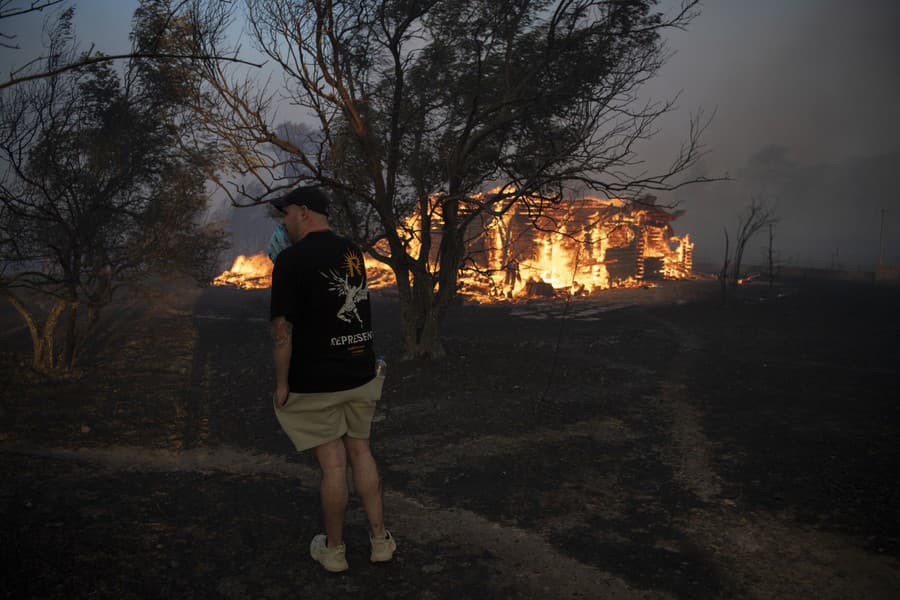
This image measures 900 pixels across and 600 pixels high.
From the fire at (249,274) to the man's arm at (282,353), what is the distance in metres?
30.4

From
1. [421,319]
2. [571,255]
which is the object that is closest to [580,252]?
[571,255]

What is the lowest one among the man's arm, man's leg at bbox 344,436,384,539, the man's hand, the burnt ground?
the burnt ground

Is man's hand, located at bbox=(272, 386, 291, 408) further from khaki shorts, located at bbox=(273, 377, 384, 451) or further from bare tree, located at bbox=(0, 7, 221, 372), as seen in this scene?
bare tree, located at bbox=(0, 7, 221, 372)

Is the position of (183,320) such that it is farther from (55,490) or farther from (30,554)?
(30,554)

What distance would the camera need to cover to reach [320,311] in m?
3.00

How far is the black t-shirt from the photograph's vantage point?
2.95 m

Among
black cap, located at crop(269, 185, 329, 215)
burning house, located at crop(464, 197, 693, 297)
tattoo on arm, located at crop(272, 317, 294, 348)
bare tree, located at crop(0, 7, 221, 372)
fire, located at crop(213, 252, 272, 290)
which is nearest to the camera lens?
tattoo on arm, located at crop(272, 317, 294, 348)

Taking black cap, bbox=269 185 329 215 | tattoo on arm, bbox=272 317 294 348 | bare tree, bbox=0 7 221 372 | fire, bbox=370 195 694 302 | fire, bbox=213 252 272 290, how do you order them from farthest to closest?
fire, bbox=213 252 272 290 → fire, bbox=370 195 694 302 → bare tree, bbox=0 7 221 372 → black cap, bbox=269 185 329 215 → tattoo on arm, bbox=272 317 294 348

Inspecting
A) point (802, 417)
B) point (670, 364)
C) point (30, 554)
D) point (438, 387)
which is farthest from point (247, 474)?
point (670, 364)

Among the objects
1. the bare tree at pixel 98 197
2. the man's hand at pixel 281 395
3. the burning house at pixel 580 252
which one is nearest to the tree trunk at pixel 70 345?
the bare tree at pixel 98 197

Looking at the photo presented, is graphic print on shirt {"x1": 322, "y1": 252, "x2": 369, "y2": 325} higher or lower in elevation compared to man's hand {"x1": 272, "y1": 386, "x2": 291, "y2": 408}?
higher

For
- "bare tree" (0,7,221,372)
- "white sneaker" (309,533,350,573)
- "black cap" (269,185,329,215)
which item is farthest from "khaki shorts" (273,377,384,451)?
"bare tree" (0,7,221,372)

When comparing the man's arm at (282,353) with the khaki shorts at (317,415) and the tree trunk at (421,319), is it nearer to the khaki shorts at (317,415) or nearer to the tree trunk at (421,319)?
the khaki shorts at (317,415)

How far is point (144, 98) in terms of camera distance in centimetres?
1091
